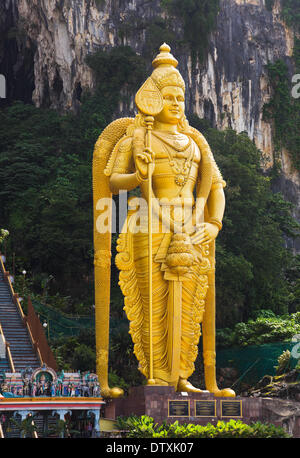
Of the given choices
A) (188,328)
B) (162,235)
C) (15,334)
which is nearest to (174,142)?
(162,235)

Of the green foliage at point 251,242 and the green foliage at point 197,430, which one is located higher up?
the green foliage at point 251,242

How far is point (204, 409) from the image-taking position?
11.8 metres

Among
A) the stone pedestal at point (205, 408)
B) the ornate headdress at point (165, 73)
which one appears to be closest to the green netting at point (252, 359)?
the stone pedestal at point (205, 408)

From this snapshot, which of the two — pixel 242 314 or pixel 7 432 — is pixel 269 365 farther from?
pixel 7 432

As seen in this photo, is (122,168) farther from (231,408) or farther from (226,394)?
(231,408)

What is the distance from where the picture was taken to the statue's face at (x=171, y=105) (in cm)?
1316

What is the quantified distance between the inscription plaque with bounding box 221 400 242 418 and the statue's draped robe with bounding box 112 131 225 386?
85cm

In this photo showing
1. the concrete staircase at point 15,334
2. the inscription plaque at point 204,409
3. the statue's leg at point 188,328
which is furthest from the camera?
the concrete staircase at point 15,334

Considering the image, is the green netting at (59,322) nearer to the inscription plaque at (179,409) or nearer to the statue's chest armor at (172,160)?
the statue's chest armor at (172,160)

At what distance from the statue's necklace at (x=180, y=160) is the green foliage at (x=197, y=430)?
3604mm

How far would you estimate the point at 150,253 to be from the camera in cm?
1248

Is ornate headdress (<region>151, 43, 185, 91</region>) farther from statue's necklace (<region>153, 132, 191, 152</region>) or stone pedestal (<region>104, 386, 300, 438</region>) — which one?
stone pedestal (<region>104, 386, 300, 438</region>)

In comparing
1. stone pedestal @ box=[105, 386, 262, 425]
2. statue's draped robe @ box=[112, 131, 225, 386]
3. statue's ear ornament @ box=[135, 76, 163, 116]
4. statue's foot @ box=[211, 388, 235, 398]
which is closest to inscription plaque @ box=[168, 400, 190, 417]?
stone pedestal @ box=[105, 386, 262, 425]

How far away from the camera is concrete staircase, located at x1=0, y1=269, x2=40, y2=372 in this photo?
16734mm
